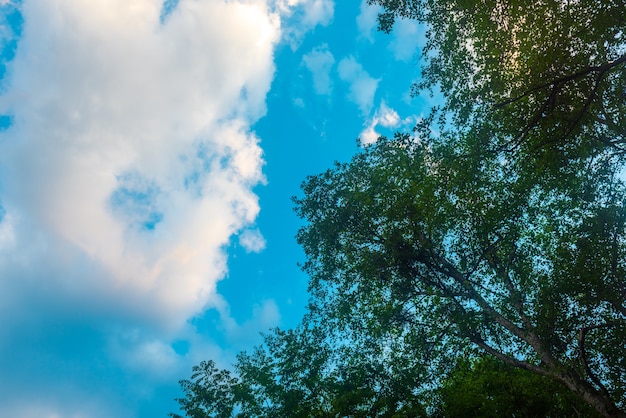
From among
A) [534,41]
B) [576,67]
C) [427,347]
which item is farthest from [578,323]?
[534,41]

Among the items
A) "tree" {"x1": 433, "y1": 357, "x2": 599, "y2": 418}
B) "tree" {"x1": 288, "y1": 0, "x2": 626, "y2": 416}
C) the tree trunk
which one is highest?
"tree" {"x1": 288, "y1": 0, "x2": 626, "y2": 416}

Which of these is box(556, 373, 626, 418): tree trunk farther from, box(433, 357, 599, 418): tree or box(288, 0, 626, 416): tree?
box(433, 357, 599, 418): tree

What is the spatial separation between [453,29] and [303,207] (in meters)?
11.7


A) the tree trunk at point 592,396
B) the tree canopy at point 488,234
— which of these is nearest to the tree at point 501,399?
the tree canopy at point 488,234

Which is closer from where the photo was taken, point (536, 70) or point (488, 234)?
point (536, 70)

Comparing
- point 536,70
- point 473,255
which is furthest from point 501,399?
point 536,70

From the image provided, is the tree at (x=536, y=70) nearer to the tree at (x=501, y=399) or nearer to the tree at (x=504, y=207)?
the tree at (x=504, y=207)

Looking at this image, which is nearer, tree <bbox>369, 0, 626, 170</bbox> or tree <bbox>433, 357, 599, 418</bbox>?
tree <bbox>369, 0, 626, 170</bbox>

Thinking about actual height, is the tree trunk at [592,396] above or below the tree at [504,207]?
below

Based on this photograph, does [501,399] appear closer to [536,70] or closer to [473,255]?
[473,255]

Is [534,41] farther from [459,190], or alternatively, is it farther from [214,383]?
[214,383]

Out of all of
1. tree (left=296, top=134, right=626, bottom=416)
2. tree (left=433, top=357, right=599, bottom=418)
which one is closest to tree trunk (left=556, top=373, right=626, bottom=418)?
tree (left=296, top=134, right=626, bottom=416)

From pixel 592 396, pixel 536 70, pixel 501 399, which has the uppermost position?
pixel 536 70

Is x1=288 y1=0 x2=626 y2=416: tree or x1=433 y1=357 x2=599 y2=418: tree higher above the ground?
x1=288 y1=0 x2=626 y2=416: tree
